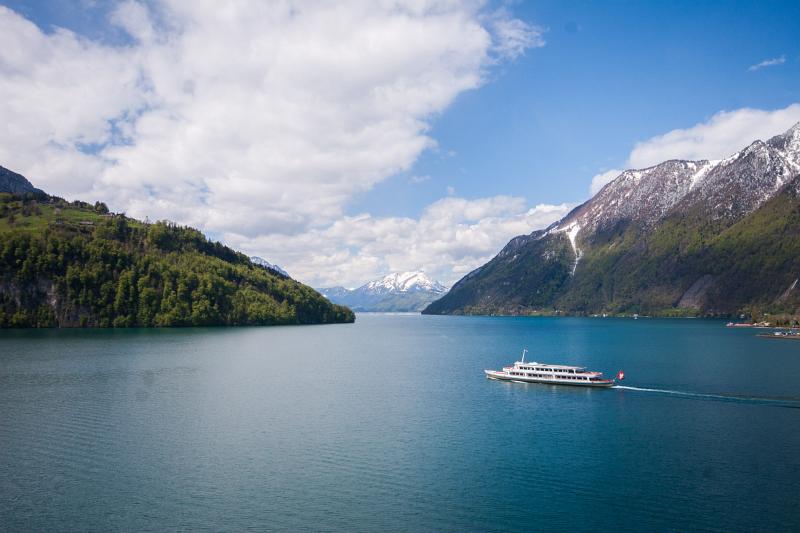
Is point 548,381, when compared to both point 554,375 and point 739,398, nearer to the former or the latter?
point 554,375

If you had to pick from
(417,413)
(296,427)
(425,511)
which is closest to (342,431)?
(296,427)

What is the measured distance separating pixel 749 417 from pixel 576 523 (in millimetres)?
45307

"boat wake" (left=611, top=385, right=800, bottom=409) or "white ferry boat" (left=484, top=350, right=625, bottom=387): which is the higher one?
"white ferry boat" (left=484, top=350, right=625, bottom=387)

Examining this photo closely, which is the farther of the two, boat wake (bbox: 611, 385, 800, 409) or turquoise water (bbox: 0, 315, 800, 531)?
boat wake (bbox: 611, 385, 800, 409)

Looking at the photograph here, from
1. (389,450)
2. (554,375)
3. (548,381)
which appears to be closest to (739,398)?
(554,375)

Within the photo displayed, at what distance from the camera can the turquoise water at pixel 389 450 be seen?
131 feet

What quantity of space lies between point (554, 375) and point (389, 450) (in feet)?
182

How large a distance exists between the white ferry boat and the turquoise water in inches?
134

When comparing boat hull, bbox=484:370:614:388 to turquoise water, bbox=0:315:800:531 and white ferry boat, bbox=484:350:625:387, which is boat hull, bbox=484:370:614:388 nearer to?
white ferry boat, bbox=484:350:625:387

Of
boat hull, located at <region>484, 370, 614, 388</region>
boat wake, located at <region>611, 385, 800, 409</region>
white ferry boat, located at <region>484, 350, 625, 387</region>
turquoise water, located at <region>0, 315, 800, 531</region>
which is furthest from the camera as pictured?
white ferry boat, located at <region>484, 350, 625, 387</region>

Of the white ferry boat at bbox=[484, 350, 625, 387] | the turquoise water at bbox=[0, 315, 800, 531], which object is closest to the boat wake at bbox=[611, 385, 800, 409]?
the turquoise water at bbox=[0, 315, 800, 531]

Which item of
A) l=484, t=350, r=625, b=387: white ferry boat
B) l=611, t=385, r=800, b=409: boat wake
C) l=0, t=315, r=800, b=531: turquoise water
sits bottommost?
l=0, t=315, r=800, b=531: turquoise water

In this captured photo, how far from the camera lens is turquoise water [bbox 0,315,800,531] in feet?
131

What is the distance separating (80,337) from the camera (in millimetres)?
175375
